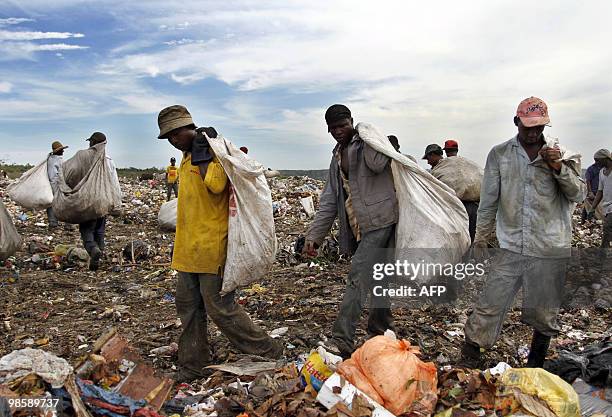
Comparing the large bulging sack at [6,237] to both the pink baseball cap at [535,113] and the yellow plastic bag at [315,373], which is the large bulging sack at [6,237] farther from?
the pink baseball cap at [535,113]

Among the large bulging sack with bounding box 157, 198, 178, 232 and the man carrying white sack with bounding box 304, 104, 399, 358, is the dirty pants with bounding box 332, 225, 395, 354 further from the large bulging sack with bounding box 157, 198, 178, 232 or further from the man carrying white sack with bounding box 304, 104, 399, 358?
the large bulging sack with bounding box 157, 198, 178, 232

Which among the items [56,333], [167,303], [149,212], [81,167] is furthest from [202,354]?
[149,212]

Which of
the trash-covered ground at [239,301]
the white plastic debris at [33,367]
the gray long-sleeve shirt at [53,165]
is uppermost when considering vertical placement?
the gray long-sleeve shirt at [53,165]

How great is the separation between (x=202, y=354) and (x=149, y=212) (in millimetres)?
10432

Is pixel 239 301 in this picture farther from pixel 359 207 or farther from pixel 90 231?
pixel 90 231

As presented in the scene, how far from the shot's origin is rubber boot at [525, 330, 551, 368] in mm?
3750

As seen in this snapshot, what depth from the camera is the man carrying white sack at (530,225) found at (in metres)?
3.49

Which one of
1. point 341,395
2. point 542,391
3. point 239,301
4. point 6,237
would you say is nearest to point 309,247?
point 341,395

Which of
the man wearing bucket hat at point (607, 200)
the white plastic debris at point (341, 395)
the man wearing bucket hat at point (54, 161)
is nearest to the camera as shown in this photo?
the white plastic debris at point (341, 395)

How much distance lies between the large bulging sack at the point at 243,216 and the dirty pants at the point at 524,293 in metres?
1.47

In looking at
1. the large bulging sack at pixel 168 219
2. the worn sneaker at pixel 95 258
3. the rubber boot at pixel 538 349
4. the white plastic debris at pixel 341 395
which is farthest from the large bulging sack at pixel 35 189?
the rubber boot at pixel 538 349

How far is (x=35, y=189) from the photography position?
8.68m

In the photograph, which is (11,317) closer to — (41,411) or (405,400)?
(41,411)

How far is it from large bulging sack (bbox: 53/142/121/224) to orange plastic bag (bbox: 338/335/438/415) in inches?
195
